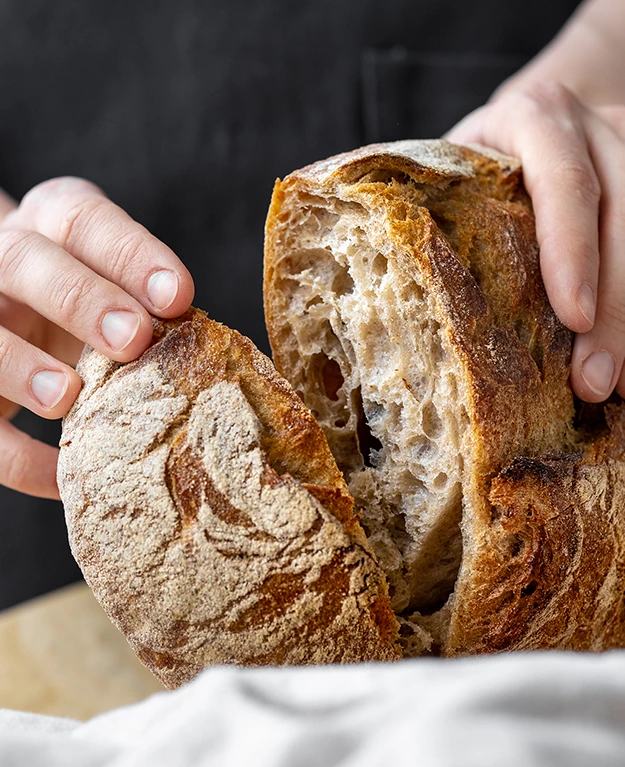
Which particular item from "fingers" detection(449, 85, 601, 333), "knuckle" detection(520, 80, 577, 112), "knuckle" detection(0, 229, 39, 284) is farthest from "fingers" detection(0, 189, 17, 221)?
"knuckle" detection(520, 80, 577, 112)

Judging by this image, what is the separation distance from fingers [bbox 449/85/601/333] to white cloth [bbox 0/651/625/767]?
63cm

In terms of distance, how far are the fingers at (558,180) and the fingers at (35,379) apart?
26.5 inches

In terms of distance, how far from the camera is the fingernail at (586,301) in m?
1.14

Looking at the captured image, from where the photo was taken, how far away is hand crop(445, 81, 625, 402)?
115cm

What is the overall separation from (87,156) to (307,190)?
111 centimetres

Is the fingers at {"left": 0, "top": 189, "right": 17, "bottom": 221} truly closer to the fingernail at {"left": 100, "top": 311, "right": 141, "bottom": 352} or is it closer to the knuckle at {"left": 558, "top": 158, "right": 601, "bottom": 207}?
the fingernail at {"left": 100, "top": 311, "right": 141, "bottom": 352}

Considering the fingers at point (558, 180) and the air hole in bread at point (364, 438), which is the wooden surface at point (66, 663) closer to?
the air hole in bread at point (364, 438)

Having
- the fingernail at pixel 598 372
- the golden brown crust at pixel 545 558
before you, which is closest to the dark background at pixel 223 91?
the fingernail at pixel 598 372

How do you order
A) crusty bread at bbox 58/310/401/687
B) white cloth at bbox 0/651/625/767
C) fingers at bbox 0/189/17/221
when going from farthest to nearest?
1. fingers at bbox 0/189/17/221
2. crusty bread at bbox 58/310/401/687
3. white cloth at bbox 0/651/625/767

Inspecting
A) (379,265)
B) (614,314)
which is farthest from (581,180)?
(379,265)

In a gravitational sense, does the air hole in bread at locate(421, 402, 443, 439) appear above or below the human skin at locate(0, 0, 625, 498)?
below

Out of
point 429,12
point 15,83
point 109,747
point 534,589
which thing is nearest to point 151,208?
point 15,83

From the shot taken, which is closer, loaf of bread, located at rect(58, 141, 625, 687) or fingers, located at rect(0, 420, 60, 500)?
loaf of bread, located at rect(58, 141, 625, 687)

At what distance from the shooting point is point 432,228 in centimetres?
109
